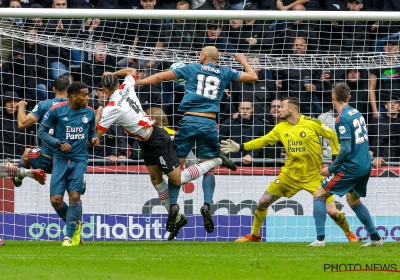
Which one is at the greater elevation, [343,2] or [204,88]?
[343,2]

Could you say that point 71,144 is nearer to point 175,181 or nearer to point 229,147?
point 175,181

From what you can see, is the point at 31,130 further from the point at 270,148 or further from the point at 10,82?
the point at 270,148

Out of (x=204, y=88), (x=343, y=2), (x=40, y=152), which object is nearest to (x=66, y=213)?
(x=40, y=152)

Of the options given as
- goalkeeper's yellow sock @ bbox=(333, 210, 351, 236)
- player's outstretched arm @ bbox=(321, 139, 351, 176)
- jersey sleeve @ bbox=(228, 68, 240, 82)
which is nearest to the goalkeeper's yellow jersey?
goalkeeper's yellow sock @ bbox=(333, 210, 351, 236)

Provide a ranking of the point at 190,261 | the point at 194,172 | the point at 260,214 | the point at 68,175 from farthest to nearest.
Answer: the point at 260,214, the point at 194,172, the point at 68,175, the point at 190,261

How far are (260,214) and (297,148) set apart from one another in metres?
1.23

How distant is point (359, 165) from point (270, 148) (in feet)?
14.1

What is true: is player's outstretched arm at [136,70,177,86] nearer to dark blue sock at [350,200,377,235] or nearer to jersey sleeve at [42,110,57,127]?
jersey sleeve at [42,110,57,127]

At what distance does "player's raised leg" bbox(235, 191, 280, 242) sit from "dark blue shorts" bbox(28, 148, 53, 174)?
3.25 m

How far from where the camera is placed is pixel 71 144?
12.3m

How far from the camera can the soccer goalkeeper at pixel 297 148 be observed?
13.3 meters

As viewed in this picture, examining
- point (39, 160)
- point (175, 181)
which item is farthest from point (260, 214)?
point (39, 160)

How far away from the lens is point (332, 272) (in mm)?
8727

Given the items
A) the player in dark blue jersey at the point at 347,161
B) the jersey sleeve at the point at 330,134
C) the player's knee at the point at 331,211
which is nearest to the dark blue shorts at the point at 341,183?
the player in dark blue jersey at the point at 347,161
